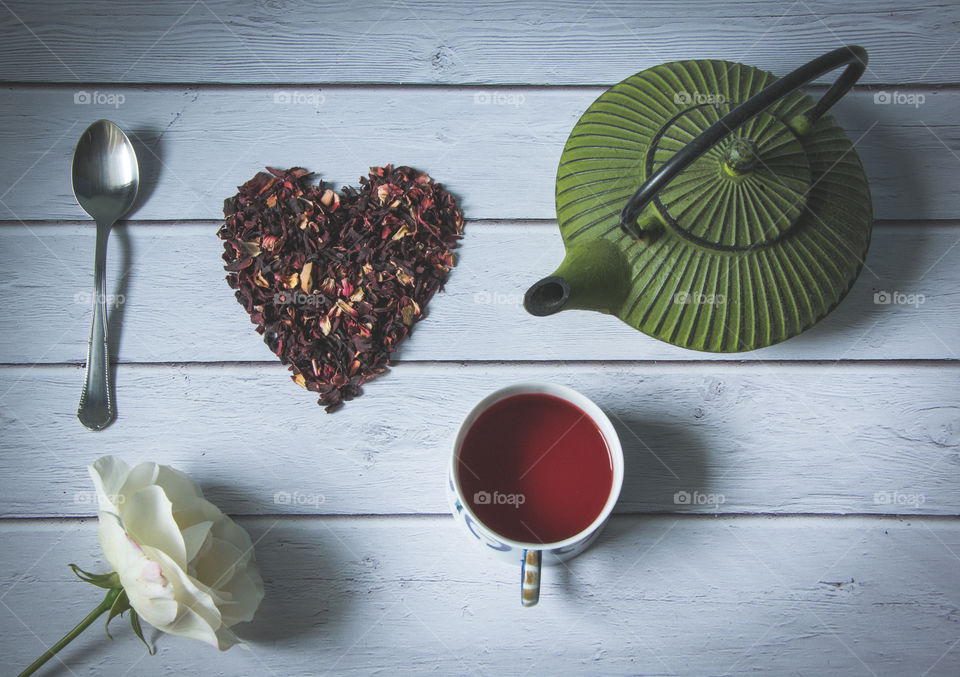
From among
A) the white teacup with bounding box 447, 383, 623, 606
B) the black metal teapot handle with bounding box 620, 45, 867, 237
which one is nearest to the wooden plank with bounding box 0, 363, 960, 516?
the white teacup with bounding box 447, 383, 623, 606

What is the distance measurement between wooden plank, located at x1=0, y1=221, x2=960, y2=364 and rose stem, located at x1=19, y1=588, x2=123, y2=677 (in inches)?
10.3

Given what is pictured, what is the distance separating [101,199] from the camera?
825 millimetres

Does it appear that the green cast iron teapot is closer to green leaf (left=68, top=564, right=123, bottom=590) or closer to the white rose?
the white rose

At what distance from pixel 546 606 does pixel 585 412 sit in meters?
0.25

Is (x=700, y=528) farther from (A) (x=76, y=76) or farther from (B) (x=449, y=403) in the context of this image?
(A) (x=76, y=76)

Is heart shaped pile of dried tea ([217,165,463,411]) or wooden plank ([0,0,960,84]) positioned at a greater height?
wooden plank ([0,0,960,84])

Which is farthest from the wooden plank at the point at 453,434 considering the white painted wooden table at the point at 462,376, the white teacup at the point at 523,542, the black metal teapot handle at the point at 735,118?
the black metal teapot handle at the point at 735,118

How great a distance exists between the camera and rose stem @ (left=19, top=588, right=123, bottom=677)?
0.75m

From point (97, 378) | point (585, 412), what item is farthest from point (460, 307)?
point (97, 378)

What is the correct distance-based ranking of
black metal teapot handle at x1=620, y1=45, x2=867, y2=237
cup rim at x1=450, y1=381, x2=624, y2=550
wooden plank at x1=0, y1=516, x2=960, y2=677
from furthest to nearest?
wooden plank at x1=0, y1=516, x2=960, y2=677, cup rim at x1=450, y1=381, x2=624, y2=550, black metal teapot handle at x1=620, y1=45, x2=867, y2=237

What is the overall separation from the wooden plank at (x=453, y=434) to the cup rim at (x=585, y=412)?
0.35 ft

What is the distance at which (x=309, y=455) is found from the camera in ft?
2.67

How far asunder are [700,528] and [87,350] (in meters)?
0.75

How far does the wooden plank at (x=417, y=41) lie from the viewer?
86cm
